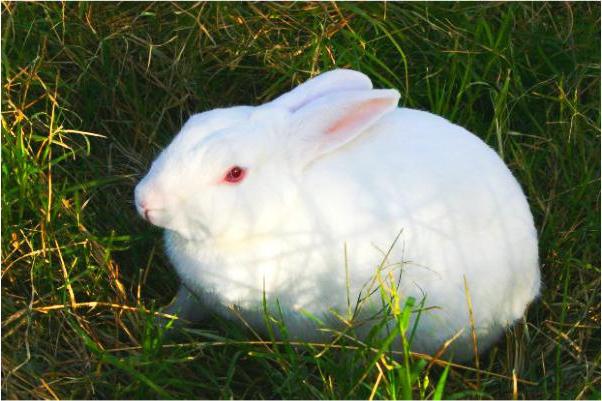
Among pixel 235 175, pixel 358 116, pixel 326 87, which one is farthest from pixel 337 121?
pixel 235 175

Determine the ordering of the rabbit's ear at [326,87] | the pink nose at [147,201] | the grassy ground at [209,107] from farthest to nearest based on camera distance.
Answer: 1. the rabbit's ear at [326,87]
2. the grassy ground at [209,107]
3. the pink nose at [147,201]

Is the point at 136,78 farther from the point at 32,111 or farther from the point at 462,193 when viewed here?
the point at 462,193

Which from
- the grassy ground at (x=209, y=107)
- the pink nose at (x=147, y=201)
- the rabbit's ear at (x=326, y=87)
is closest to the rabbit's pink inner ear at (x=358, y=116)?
the rabbit's ear at (x=326, y=87)

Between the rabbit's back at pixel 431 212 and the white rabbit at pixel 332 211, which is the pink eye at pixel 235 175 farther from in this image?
the rabbit's back at pixel 431 212

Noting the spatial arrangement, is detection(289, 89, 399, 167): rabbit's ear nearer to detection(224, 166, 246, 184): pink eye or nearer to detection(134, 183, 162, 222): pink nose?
detection(224, 166, 246, 184): pink eye

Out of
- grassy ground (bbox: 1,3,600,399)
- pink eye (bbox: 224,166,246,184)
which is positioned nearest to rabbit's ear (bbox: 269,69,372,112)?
pink eye (bbox: 224,166,246,184)

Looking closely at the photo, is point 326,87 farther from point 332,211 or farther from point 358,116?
point 332,211
